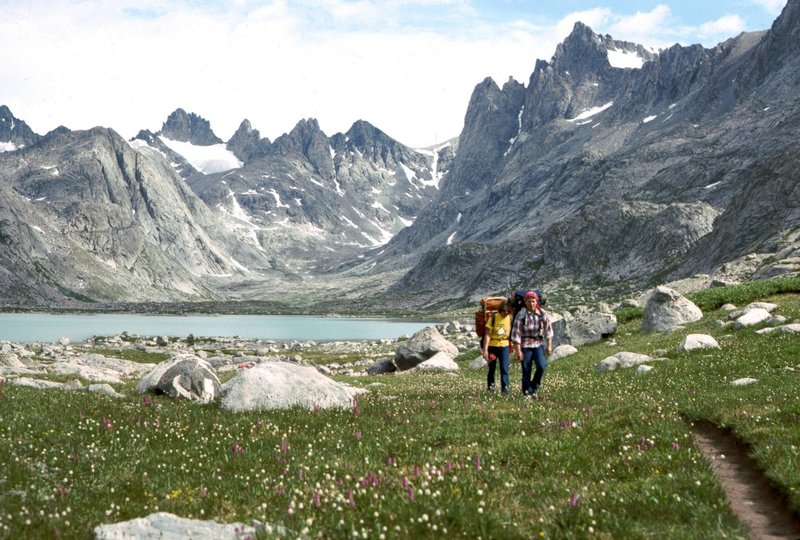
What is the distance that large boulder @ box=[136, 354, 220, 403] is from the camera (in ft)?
74.5

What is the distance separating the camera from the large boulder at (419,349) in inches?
1951

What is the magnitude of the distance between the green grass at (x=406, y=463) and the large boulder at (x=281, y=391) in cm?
84

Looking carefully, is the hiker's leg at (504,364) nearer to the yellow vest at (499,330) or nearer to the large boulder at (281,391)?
the yellow vest at (499,330)

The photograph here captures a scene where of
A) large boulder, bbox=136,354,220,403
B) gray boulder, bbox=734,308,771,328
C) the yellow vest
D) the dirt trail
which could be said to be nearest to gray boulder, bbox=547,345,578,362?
gray boulder, bbox=734,308,771,328

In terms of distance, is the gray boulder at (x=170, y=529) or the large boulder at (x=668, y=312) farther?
the large boulder at (x=668, y=312)

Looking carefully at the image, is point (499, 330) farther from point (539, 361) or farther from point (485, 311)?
point (539, 361)

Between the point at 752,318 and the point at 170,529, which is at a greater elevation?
the point at 752,318

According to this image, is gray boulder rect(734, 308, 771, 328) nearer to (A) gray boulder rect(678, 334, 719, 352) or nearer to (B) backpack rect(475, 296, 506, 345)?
(A) gray boulder rect(678, 334, 719, 352)

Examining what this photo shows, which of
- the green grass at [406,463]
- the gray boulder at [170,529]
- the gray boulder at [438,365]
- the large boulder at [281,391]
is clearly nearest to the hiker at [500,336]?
the green grass at [406,463]

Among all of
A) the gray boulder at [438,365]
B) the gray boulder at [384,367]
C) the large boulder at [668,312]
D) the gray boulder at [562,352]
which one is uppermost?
the large boulder at [668,312]

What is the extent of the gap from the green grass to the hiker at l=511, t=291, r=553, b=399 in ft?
3.73

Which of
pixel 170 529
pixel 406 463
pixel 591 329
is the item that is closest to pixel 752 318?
pixel 591 329

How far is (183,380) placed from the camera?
75.9ft

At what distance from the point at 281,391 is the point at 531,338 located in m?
8.60
